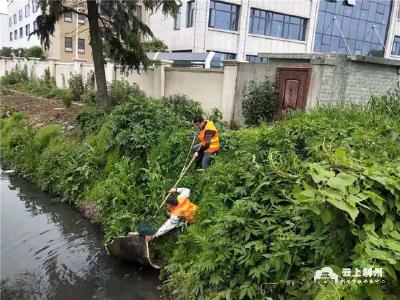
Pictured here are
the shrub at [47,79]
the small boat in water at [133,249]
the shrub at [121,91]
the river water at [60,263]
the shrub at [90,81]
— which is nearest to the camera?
the river water at [60,263]

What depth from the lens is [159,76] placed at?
14023 millimetres

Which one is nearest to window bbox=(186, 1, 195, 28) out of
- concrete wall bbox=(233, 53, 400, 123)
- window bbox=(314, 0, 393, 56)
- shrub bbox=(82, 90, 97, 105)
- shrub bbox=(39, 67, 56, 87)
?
shrub bbox=(39, 67, 56, 87)

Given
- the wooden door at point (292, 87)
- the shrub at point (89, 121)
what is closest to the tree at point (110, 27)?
the shrub at point (89, 121)

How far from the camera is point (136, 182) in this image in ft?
26.2

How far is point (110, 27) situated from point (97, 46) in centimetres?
80

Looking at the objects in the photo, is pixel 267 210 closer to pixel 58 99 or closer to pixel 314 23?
pixel 58 99

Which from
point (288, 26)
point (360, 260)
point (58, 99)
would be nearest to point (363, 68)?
point (360, 260)

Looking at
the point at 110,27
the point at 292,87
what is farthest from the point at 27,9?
the point at 292,87

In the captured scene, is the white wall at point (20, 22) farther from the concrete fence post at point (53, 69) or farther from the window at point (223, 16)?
the window at point (223, 16)

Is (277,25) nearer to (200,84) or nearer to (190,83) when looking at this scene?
(190,83)

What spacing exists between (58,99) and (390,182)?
56.2ft

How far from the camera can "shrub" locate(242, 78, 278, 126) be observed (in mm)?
10375

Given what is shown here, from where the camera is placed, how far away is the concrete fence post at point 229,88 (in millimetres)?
11500

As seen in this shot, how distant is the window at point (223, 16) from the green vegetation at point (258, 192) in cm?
1652
